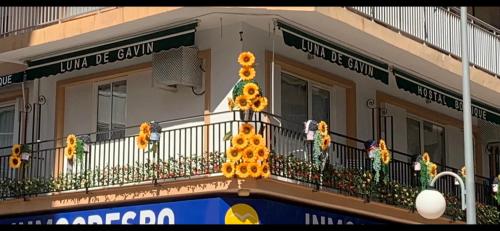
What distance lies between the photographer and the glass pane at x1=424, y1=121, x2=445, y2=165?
24777 millimetres

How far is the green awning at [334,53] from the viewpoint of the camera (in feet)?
61.5

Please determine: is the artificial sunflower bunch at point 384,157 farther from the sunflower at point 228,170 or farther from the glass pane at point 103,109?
the glass pane at point 103,109

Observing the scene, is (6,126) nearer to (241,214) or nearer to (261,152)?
(241,214)

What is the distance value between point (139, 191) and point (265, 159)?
277 cm

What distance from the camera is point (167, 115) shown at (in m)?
20.0

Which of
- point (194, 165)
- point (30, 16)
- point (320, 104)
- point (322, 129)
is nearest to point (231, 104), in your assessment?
point (194, 165)

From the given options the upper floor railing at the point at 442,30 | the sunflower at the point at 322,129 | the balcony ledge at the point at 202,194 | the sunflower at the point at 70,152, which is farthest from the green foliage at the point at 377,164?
the sunflower at the point at 70,152

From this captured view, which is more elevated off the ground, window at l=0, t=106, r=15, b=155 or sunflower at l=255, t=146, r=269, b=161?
window at l=0, t=106, r=15, b=155

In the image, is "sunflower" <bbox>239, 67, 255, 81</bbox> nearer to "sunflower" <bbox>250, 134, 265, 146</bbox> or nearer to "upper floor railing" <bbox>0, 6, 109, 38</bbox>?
"sunflower" <bbox>250, 134, 265, 146</bbox>

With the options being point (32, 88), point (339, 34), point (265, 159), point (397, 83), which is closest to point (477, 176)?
point (397, 83)

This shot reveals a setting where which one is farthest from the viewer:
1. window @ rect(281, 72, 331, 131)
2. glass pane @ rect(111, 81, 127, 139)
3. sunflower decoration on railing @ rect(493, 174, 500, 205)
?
sunflower decoration on railing @ rect(493, 174, 500, 205)

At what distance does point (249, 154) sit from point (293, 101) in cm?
332

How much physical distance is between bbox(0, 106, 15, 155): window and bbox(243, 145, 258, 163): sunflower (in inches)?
297

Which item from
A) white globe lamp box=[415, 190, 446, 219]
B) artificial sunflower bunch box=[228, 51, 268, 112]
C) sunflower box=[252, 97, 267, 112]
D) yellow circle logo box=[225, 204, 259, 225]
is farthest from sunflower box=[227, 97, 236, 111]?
white globe lamp box=[415, 190, 446, 219]
